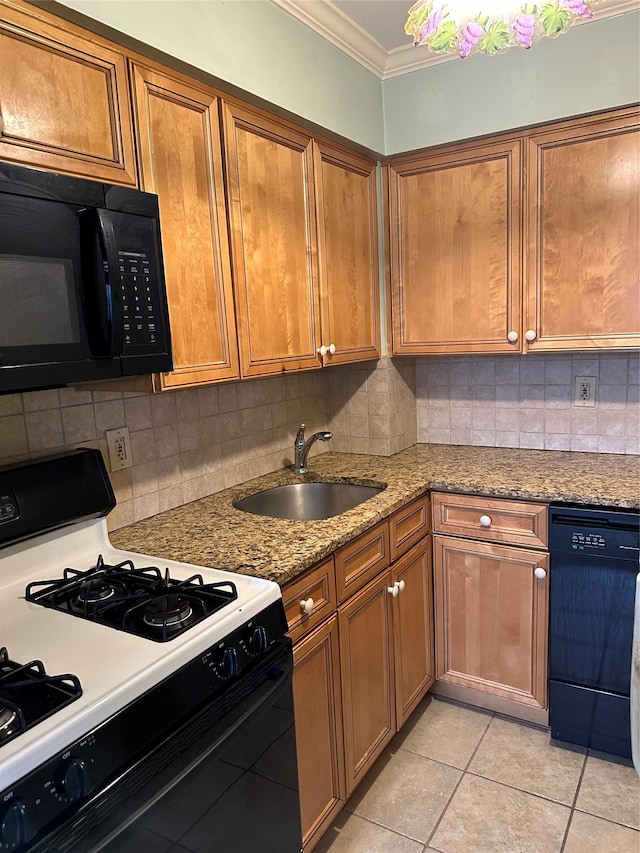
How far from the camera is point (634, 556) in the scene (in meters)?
1.85

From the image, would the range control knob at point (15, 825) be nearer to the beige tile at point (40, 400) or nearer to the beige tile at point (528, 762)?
the beige tile at point (40, 400)

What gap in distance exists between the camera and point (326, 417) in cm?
270

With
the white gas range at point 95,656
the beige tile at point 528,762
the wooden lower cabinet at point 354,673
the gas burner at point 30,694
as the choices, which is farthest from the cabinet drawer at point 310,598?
the beige tile at point 528,762

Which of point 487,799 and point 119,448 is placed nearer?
point 119,448

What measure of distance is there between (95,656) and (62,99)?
1.12 m

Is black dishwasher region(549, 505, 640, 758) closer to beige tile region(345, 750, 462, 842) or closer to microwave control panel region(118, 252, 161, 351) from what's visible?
beige tile region(345, 750, 462, 842)

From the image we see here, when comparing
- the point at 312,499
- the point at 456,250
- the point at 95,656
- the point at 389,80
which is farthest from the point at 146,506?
the point at 389,80

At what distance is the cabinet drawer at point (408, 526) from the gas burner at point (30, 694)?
117cm

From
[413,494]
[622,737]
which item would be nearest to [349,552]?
[413,494]

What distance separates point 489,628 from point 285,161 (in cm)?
180

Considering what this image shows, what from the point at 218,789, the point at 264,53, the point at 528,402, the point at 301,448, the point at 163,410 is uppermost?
the point at 264,53

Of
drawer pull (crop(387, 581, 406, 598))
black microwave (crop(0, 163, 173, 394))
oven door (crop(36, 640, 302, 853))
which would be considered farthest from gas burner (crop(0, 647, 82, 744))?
drawer pull (crop(387, 581, 406, 598))

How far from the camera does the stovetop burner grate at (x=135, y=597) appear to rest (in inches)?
46.4

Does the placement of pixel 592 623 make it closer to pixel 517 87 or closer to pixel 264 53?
pixel 517 87
